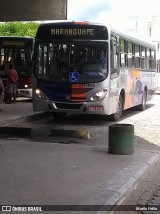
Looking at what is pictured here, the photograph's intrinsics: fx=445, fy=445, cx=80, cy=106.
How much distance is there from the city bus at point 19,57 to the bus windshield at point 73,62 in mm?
7435

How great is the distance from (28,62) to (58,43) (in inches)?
310

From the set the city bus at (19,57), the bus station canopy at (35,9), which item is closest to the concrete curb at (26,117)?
the city bus at (19,57)

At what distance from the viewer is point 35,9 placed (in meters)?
23.0

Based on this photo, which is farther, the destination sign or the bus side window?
the bus side window

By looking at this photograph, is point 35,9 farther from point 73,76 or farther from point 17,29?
point 17,29

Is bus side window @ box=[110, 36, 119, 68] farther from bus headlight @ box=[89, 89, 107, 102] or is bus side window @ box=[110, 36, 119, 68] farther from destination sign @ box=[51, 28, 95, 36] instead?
bus headlight @ box=[89, 89, 107, 102]

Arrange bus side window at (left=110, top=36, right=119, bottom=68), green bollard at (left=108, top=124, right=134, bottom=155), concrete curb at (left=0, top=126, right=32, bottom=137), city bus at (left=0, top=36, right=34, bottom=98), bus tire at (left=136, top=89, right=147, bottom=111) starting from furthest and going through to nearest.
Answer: city bus at (left=0, top=36, right=34, bottom=98)
bus tire at (left=136, top=89, right=147, bottom=111)
bus side window at (left=110, top=36, right=119, bottom=68)
concrete curb at (left=0, top=126, right=32, bottom=137)
green bollard at (left=108, top=124, right=134, bottom=155)

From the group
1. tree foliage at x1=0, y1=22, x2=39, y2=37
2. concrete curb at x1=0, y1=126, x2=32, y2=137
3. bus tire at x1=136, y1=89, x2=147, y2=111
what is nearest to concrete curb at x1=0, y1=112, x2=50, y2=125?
concrete curb at x1=0, y1=126, x2=32, y2=137

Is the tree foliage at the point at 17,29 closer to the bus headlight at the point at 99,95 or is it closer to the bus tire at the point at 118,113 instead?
the bus tire at the point at 118,113

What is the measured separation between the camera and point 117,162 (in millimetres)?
8195

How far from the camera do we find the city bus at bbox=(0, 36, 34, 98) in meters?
21.1

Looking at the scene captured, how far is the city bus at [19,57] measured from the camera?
21.1m

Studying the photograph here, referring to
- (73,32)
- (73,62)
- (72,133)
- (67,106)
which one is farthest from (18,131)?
(73,32)

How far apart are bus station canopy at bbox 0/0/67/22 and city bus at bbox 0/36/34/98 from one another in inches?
95.3
